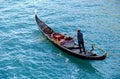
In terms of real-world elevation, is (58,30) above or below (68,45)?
below

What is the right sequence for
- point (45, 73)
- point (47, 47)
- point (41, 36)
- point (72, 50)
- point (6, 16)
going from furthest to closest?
point (6, 16), point (41, 36), point (47, 47), point (72, 50), point (45, 73)

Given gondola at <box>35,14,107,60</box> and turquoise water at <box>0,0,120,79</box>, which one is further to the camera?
gondola at <box>35,14,107,60</box>

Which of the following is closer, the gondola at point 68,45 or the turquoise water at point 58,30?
the turquoise water at point 58,30

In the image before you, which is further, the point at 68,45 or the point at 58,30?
the point at 58,30

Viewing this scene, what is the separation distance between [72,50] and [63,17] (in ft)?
31.0

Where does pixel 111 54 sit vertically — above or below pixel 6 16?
below

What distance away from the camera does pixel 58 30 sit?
2856cm

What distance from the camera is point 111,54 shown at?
23.7 m

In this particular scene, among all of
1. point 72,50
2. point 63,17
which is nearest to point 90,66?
point 72,50

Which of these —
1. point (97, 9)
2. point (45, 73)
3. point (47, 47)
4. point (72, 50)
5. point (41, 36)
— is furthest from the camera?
point (97, 9)

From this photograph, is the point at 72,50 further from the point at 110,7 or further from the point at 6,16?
the point at 110,7

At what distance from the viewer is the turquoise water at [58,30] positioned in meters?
21.4

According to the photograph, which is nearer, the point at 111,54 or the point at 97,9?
the point at 111,54

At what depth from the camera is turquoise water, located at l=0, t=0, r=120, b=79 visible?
843 inches
